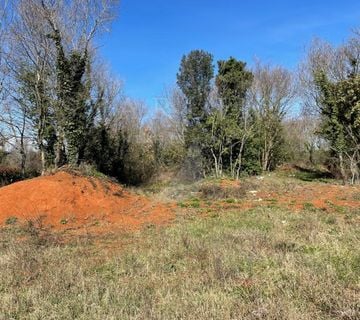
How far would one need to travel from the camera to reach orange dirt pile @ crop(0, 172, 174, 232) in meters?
12.2

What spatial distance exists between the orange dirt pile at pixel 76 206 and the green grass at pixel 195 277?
334 centimetres

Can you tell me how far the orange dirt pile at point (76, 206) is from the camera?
12172 millimetres

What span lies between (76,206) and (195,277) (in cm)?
900

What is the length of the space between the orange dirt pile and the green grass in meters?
3.34

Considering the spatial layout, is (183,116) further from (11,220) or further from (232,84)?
(11,220)

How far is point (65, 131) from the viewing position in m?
19.2

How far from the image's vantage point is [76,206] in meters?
13.7

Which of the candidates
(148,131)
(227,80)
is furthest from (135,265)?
(148,131)

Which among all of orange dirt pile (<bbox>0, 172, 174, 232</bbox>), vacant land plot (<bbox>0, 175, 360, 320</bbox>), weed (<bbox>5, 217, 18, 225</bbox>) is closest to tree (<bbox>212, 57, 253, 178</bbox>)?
orange dirt pile (<bbox>0, 172, 174, 232</bbox>)

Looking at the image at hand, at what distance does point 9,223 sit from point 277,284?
9.60 m

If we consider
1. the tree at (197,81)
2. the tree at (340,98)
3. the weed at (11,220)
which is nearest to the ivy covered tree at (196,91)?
the tree at (197,81)

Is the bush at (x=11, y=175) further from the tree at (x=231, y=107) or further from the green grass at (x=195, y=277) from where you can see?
the green grass at (x=195, y=277)

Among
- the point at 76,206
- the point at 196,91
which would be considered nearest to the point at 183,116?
the point at 196,91

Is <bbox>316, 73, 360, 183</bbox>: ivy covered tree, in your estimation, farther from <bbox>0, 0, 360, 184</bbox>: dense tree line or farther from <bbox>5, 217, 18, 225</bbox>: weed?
<bbox>5, 217, 18, 225</bbox>: weed
